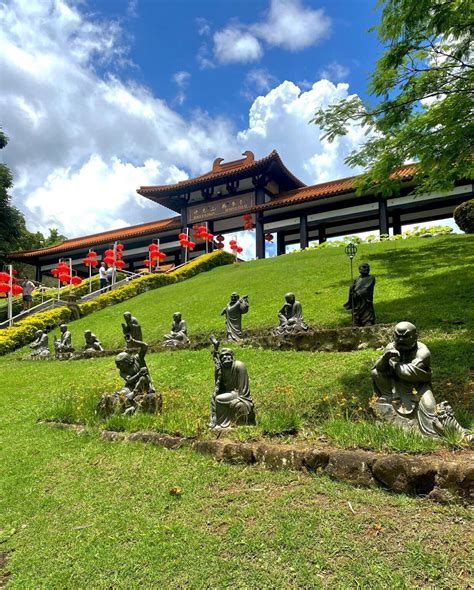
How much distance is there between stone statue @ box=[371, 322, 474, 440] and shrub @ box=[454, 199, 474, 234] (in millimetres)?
19639

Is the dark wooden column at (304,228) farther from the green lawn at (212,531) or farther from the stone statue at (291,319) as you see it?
the green lawn at (212,531)

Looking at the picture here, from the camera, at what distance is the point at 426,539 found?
3607 millimetres

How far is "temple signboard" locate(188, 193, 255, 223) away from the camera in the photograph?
31.5 m

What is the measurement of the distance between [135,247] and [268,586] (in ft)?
116

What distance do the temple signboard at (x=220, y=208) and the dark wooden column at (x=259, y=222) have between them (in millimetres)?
557

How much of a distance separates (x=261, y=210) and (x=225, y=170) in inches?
224

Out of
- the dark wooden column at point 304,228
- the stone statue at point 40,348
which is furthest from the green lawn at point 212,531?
the dark wooden column at point 304,228

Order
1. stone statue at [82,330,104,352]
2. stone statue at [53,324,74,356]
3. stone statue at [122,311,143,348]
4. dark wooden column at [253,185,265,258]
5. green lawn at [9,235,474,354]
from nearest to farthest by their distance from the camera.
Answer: stone statue at [122,311,143,348] < green lawn at [9,235,474,354] < stone statue at [82,330,104,352] < stone statue at [53,324,74,356] < dark wooden column at [253,185,265,258]

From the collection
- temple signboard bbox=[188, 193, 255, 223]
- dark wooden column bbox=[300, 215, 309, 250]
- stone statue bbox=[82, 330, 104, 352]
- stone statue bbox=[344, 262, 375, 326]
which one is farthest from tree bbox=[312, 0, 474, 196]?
temple signboard bbox=[188, 193, 255, 223]

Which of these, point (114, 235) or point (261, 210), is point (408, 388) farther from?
Answer: point (114, 235)

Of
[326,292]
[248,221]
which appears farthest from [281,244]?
[326,292]

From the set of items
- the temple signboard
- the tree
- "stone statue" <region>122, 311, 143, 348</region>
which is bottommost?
"stone statue" <region>122, 311, 143, 348</region>

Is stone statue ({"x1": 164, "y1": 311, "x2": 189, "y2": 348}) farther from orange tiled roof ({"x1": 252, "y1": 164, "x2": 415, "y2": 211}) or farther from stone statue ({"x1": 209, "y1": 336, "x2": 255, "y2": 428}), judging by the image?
orange tiled roof ({"x1": 252, "y1": 164, "x2": 415, "y2": 211})

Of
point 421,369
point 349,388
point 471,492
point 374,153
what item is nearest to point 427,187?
point 374,153
